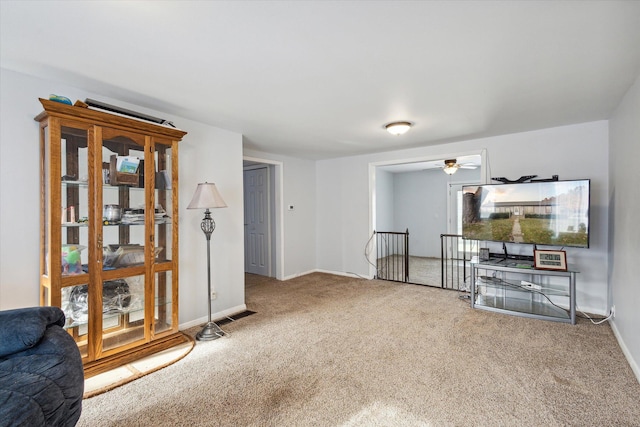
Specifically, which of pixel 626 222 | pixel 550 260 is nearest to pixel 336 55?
pixel 626 222

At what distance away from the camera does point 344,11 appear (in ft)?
4.88

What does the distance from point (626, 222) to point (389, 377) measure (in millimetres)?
2397

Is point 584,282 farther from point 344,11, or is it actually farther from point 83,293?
point 83,293

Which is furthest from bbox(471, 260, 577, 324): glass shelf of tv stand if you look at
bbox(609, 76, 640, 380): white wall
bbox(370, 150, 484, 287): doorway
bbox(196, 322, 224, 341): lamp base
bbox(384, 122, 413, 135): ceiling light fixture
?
bbox(196, 322, 224, 341): lamp base

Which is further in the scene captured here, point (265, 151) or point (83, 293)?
point (265, 151)

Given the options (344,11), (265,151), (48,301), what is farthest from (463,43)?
(265,151)

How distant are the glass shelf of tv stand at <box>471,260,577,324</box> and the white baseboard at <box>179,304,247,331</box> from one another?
2.85 m

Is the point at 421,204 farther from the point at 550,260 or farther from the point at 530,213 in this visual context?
the point at 550,260

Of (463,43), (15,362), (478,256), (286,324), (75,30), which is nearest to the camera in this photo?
(15,362)

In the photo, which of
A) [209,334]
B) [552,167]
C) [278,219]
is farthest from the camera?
[278,219]

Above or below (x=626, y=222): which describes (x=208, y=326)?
below

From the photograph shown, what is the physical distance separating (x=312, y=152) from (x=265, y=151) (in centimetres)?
77

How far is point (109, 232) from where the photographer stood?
243cm

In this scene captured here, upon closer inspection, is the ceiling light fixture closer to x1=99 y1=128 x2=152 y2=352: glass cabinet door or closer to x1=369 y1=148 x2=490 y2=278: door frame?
x1=369 y1=148 x2=490 y2=278: door frame
